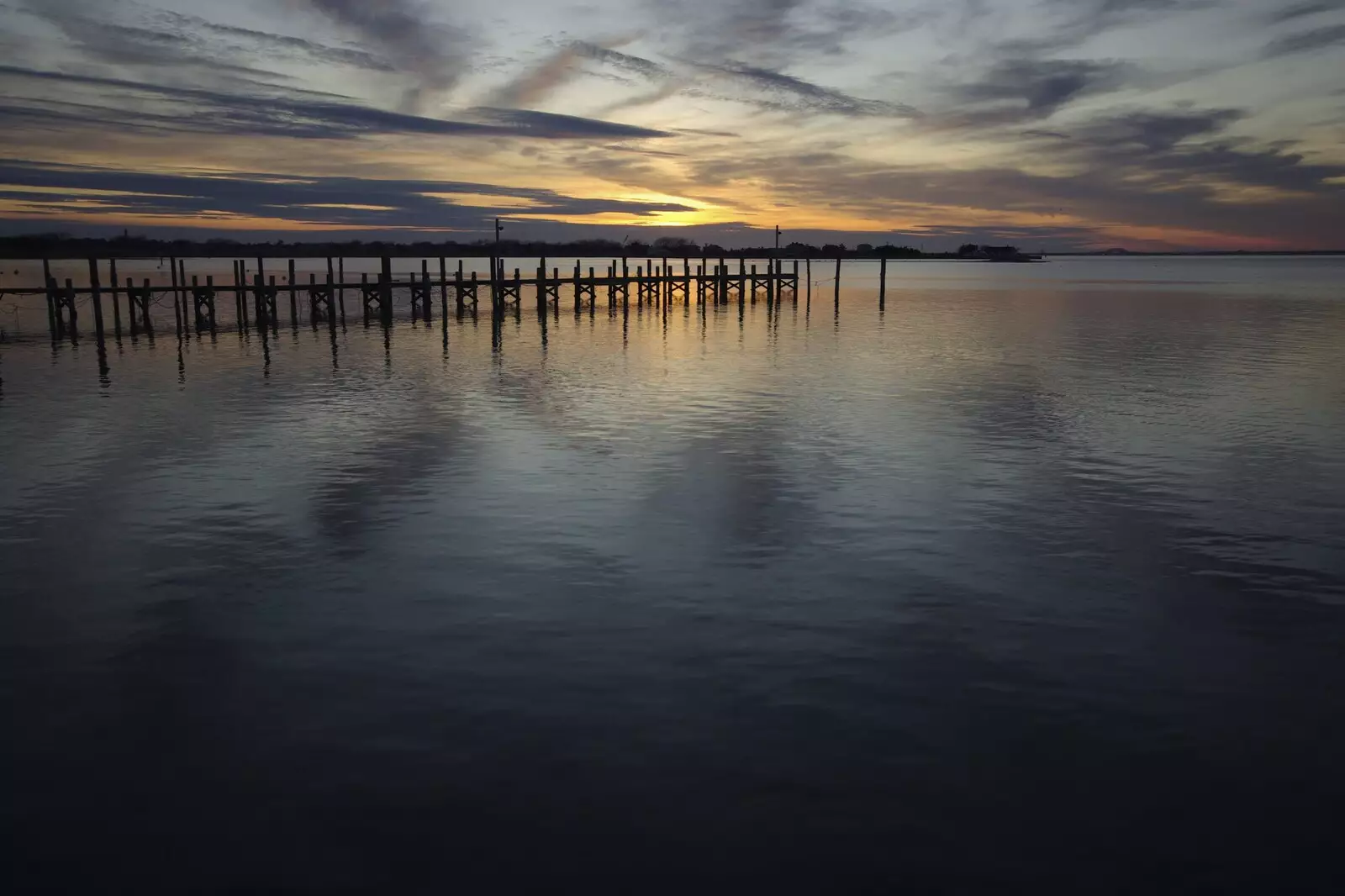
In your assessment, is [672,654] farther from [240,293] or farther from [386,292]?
[240,293]

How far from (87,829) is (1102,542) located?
1146 cm

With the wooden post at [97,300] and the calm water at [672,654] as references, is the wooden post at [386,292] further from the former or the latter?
the calm water at [672,654]

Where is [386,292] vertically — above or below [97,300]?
above

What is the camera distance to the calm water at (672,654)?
580 cm

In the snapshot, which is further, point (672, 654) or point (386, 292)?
point (386, 292)

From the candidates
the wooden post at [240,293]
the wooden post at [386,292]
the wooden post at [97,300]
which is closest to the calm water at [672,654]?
the wooden post at [97,300]

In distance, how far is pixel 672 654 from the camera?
849 cm

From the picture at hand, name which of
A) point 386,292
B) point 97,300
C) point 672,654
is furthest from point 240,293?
point 672,654

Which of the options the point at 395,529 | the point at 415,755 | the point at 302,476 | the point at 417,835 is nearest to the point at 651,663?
the point at 415,755

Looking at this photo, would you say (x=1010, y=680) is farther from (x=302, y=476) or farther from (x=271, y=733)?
(x=302, y=476)

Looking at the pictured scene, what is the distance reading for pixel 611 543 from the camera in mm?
11883

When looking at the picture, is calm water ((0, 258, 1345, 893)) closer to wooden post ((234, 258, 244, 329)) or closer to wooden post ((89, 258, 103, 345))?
wooden post ((89, 258, 103, 345))

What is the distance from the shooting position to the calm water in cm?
580

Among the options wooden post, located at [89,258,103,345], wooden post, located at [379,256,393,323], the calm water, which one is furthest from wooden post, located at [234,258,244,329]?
the calm water
